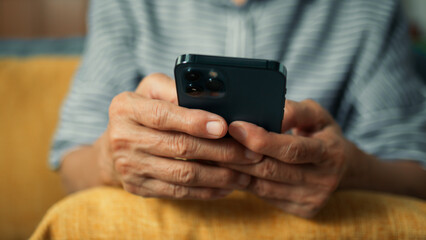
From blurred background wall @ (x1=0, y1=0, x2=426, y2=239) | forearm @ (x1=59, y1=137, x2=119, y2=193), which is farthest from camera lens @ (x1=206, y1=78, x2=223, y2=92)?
blurred background wall @ (x1=0, y1=0, x2=426, y2=239)

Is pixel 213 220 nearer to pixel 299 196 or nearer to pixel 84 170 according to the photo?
pixel 299 196

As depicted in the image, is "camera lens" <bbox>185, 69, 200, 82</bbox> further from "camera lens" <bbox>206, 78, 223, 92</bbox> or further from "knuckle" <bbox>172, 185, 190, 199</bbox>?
"knuckle" <bbox>172, 185, 190, 199</bbox>

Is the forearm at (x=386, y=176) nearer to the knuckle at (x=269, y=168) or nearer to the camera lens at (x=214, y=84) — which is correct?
the knuckle at (x=269, y=168)

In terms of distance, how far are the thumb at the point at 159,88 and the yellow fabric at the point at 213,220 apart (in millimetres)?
131

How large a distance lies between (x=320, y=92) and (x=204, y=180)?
1.24ft

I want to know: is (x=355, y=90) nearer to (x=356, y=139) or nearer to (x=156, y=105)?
(x=356, y=139)

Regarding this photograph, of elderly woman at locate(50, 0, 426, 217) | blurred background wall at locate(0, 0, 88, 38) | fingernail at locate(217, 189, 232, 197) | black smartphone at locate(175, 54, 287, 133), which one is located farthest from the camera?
blurred background wall at locate(0, 0, 88, 38)

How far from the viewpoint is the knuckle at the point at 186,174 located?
15.7 inches

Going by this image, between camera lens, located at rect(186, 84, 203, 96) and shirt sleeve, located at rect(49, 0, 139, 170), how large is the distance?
35cm

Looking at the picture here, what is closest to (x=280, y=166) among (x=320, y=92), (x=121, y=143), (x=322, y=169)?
(x=322, y=169)

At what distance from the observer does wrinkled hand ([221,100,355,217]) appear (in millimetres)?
405

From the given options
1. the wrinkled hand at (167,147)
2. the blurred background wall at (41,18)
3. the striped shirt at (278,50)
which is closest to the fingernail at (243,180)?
the wrinkled hand at (167,147)

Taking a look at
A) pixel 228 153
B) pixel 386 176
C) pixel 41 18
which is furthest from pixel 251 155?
pixel 41 18

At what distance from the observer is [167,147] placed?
0.39m
